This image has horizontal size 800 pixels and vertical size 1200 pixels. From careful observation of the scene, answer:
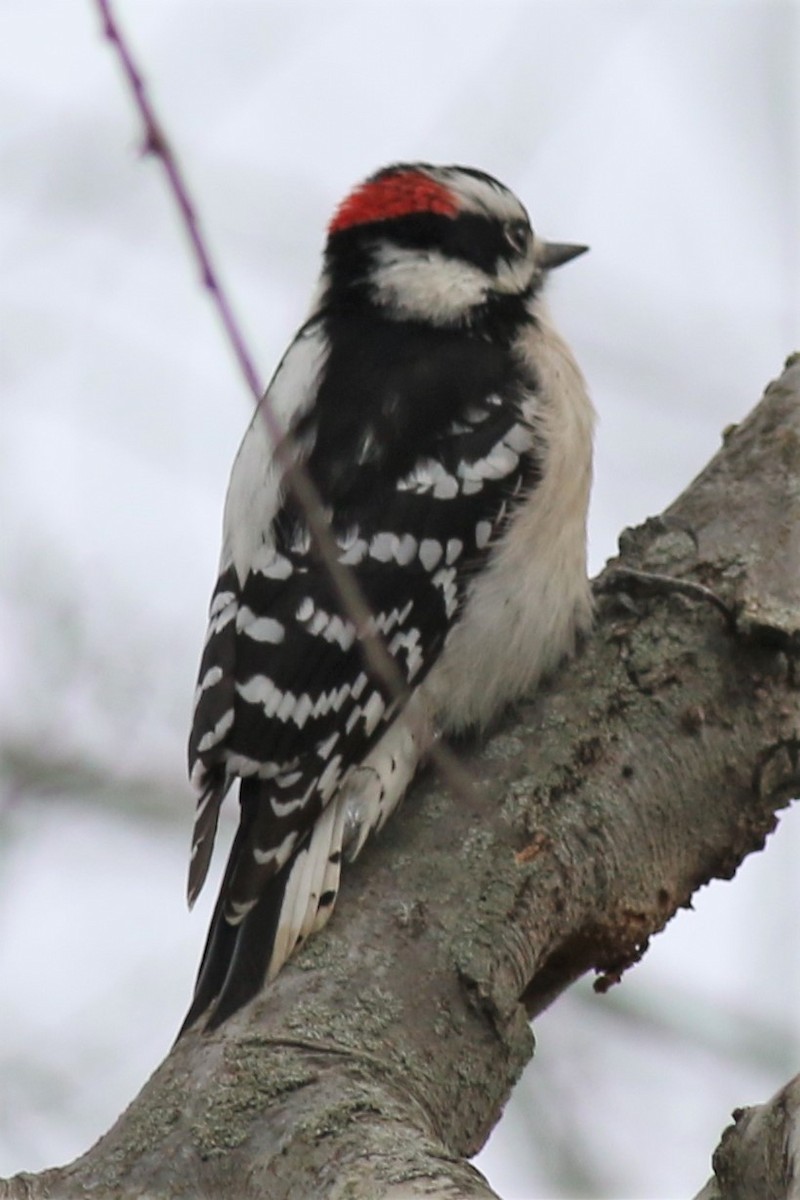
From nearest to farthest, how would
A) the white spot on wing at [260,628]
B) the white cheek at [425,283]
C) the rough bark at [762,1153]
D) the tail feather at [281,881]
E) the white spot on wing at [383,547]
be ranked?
the rough bark at [762,1153]
the tail feather at [281,881]
the white spot on wing at [260,628]
the white spot on wing at [383,547]
the white cheek at [425,283]

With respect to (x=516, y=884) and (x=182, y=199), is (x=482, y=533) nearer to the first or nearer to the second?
(x=516, y=884)

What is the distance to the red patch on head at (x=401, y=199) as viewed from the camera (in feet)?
12.6

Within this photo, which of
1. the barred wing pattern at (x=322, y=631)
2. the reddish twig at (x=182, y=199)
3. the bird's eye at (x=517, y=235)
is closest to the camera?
the reddish twig at (x=182, y=199)

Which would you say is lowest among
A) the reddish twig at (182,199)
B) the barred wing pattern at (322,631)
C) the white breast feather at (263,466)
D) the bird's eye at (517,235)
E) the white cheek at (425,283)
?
the reddish twig at (182,199)

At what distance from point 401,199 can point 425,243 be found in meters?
0.12

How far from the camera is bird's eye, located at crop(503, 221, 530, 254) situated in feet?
13.0

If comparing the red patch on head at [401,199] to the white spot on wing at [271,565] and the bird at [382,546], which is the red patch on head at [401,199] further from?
the white spot on wing at [271,565]

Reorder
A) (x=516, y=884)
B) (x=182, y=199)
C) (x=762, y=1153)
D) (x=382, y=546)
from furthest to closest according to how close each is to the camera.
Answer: (x=382, y=546) < (x=516, y=884) < (x=762, y=1153) < (x=182, y=199)

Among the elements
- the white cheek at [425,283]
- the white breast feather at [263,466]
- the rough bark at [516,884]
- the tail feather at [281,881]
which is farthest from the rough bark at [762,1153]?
the white cheek at [425,283]

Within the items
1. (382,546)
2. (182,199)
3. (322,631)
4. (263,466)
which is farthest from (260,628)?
(182,199)

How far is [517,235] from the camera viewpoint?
3984 mm

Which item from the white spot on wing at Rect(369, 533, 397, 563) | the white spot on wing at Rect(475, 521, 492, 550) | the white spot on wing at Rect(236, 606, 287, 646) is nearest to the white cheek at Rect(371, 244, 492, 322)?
the white spot on wing at Rect(475, 521, 492, 550)

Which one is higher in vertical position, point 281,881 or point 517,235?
point 517,235

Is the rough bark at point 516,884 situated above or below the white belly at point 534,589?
below
